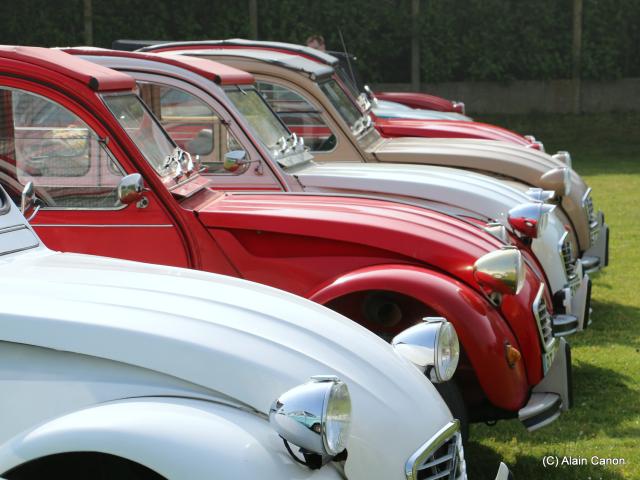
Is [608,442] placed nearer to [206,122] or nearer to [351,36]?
[206,122]

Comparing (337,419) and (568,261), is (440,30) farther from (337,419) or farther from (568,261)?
(337,419)

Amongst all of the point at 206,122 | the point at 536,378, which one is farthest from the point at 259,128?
the point at 536,378

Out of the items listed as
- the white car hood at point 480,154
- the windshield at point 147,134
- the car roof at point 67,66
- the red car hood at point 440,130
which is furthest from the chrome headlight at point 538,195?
the car roof at point 67,66

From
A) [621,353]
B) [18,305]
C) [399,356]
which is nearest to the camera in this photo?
[18,305]

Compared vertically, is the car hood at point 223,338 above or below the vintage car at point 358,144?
above

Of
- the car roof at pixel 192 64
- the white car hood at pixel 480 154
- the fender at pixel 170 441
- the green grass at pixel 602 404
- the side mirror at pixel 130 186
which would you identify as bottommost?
the green grass at pixel 602 404

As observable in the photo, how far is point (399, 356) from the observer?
3545 millimetres

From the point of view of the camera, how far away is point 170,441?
2758mm

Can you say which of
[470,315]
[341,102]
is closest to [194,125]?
[341,102]

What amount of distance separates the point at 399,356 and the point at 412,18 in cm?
1857

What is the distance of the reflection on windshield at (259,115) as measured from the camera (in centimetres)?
715

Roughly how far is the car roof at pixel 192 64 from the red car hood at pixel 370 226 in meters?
1.33

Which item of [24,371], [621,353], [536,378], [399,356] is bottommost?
[621,353]

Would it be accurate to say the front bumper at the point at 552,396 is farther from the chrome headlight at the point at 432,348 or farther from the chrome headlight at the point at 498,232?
the chrome headlight at the point at 432,348
